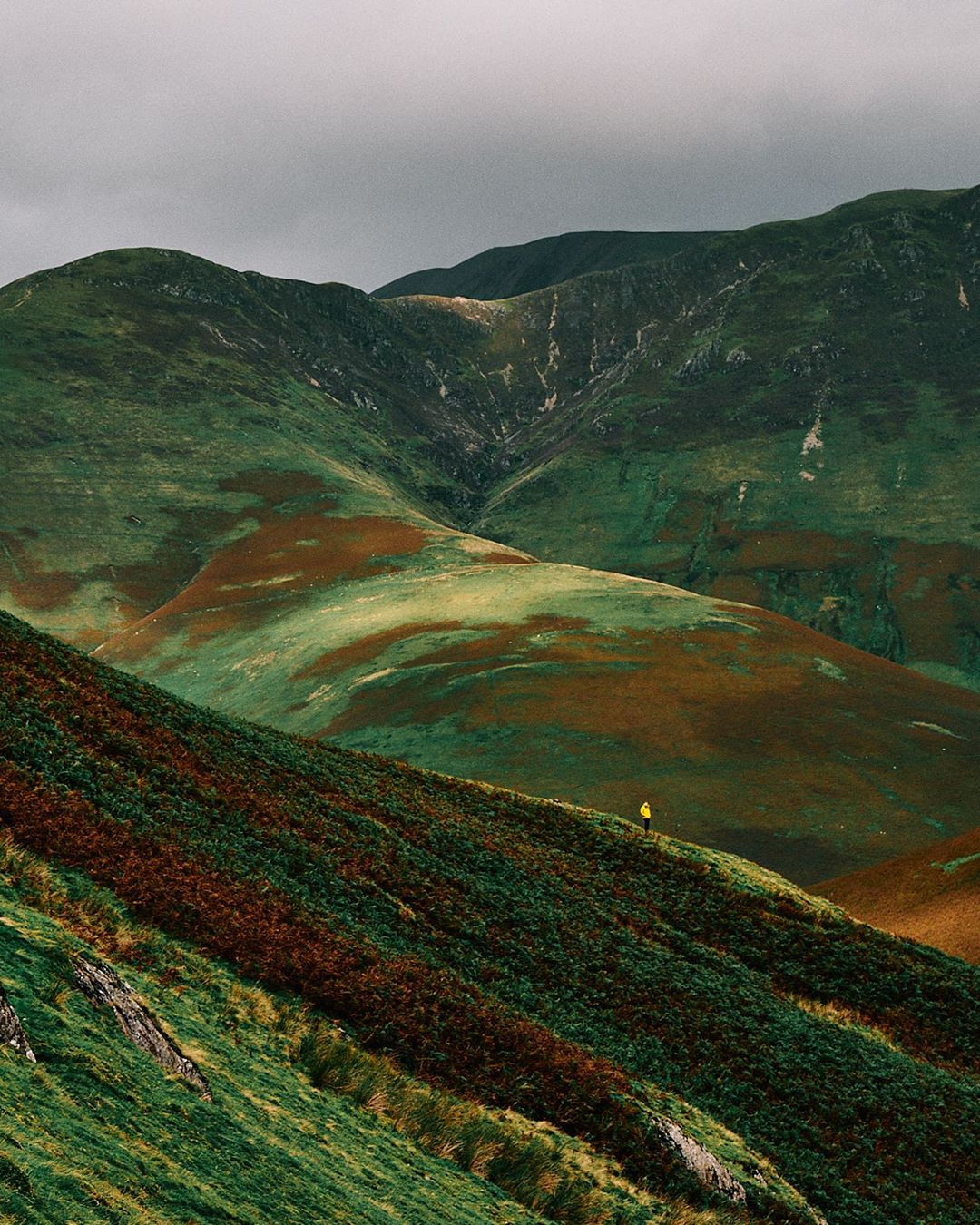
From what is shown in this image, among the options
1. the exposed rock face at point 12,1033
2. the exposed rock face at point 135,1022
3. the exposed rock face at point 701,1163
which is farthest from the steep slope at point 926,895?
the exposed rock face at point 12,1033

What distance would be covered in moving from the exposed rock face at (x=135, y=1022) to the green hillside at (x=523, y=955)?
0.94m

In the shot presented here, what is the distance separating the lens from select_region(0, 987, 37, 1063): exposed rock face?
1478 cm

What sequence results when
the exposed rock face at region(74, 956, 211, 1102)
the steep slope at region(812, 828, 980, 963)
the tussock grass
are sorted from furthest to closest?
the steep slope at region(812, 828, 980, 963) → the tussock grass → the exposed rock face at region(74, 956, 211, 1102)

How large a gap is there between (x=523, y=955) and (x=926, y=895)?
50511 millimetres

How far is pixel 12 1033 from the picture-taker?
14906 mm

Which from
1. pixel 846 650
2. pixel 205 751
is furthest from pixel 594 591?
pixel 205 751

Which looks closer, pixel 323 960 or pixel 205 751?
pixel 323 960

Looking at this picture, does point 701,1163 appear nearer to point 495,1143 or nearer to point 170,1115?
point 495,1143

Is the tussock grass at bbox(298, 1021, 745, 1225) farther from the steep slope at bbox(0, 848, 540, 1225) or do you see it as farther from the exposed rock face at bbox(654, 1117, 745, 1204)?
the exposed rock face at bbox(654, 1117, 745, 1204)

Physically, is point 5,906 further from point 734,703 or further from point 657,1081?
point 734,703

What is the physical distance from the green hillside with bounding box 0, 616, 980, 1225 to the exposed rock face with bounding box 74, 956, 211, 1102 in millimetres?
945

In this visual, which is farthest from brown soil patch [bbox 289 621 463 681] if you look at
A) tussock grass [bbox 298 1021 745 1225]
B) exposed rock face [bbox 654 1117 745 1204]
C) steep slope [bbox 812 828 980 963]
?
tussock grass [bbox 298 1021 745 1225]

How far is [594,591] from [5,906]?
516 ft

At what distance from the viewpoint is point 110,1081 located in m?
15.5
